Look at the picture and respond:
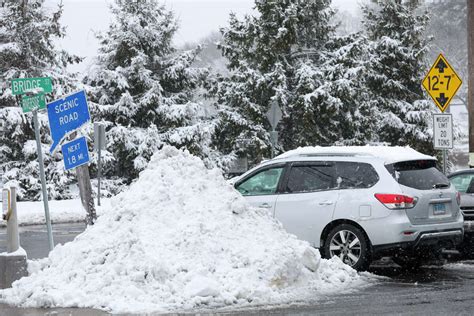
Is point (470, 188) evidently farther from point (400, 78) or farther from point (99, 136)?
point (400, 78)

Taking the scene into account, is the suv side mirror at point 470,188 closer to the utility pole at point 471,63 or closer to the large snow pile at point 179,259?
the large snow pile at point 179,259

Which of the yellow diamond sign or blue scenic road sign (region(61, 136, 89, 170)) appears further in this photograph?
the yellow diamond sign

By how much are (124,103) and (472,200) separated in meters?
21.5

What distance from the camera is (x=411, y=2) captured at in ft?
108

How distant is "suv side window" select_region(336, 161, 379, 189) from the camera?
33.2 feet

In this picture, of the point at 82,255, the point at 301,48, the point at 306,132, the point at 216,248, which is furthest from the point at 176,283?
the point at 301,48

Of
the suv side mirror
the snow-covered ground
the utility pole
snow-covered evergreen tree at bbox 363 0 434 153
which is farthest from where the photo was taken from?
snow-covered evergreen tree at bbox 363 0 434 153

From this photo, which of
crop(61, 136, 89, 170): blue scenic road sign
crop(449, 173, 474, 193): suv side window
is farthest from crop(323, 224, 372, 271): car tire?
crop(61, 136, 89, 170): blue scenic road sign

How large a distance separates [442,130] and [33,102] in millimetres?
8838

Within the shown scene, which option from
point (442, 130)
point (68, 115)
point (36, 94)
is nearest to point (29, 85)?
point (36, 94)

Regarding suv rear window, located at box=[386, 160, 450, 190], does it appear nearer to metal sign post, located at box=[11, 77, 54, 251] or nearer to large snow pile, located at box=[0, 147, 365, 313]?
large snow pile, located at box=[0, 147, 365, 313]

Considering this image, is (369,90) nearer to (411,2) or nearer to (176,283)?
(411,2)

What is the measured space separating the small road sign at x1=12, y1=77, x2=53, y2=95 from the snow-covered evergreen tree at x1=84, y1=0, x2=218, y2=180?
64.7 feet

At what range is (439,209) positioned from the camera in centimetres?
1008
